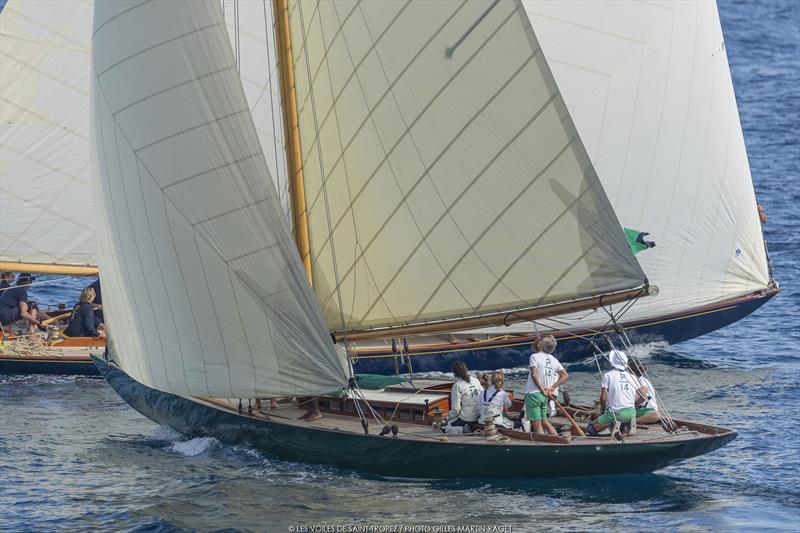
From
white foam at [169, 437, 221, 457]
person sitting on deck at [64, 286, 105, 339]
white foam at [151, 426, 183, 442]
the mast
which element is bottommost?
white foam at [169, 437, 221, 457]

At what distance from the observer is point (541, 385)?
25281 millimetres

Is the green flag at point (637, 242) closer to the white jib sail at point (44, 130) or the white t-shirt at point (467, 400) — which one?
the white t-shirt at point (467, 400)

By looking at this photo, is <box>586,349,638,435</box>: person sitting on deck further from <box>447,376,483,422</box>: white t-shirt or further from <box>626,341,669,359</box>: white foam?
<box>626,341,669,359</box>: white foam

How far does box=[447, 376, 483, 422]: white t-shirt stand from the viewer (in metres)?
25.9

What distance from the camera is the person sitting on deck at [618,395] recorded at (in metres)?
25.1

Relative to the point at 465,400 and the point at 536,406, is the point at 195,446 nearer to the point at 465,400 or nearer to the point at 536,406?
the point at 465,400

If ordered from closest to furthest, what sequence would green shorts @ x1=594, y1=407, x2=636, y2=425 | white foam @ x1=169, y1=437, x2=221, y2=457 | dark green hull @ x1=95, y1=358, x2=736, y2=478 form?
dark green hull @ x1=95, y1=358, x2=736, y2=478 < green shorts @ x1=594, y1=407, x2=636, y2=425 < white foam @ x1=169, y1=437, x2=221, y2=457

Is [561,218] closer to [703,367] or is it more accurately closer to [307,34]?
[307,34]

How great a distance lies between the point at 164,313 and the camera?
84.5 ft

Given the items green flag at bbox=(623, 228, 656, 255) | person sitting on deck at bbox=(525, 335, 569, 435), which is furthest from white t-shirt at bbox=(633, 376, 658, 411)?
green flag at bbox=(623, 228, 656, 255)

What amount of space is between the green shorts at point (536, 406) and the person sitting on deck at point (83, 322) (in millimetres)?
15151

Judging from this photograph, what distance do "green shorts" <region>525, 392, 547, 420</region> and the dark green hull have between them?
0.82 meters

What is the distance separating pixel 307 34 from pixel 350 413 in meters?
7.11

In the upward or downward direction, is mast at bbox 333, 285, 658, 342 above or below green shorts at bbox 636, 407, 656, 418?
above
